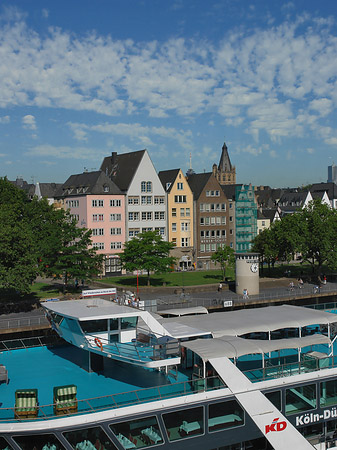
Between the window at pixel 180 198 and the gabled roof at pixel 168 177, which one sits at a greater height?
the gabled roof at pixel 168 177

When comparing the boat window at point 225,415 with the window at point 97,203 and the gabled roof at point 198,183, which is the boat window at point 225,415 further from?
the gabled roof at point 198,183

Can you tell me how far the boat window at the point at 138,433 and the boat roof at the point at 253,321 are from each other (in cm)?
566

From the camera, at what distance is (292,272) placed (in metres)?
74.9

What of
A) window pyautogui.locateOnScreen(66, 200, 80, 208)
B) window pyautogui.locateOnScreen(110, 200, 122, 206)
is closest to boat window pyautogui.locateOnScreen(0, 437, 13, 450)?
window pyautogui.locateOnScreen(110, 200, 122, 206)

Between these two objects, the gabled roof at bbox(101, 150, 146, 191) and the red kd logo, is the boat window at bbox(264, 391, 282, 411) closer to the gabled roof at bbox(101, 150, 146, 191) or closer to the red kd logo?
the red kd logo

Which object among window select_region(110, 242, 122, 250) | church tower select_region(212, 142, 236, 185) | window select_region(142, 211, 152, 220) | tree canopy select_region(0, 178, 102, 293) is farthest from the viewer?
church tower select_region(212, 142, 236, 185)

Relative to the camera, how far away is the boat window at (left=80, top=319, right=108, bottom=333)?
21922 mm

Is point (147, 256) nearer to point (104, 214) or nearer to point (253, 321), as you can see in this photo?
point (104, 214)

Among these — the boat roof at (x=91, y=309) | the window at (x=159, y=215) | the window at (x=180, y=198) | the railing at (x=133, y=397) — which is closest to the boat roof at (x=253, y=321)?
the boat roof at (x=91, y=309)

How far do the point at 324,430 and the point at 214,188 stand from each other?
70.4 metres

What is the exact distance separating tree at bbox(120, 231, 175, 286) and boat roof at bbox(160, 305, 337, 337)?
3606 cm

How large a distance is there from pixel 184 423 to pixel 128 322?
21.0ft

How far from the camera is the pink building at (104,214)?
76938mm

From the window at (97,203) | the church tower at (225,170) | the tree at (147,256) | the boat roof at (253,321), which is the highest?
the church tower at (225,170)
